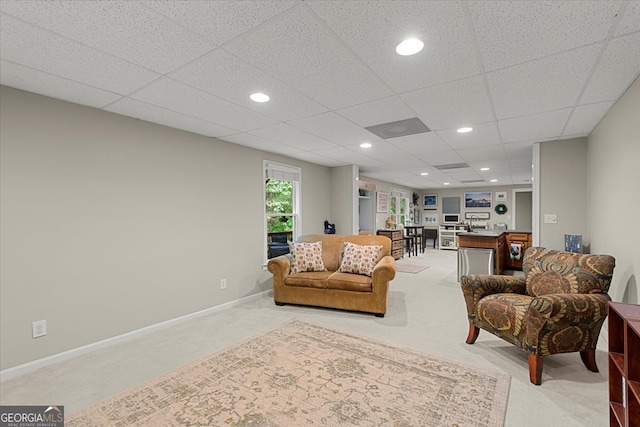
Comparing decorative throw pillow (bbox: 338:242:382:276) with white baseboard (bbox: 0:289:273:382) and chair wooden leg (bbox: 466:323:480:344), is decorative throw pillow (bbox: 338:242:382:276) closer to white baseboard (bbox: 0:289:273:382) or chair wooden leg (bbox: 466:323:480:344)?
chair wooden leg (bbox: 466:323:480:344)

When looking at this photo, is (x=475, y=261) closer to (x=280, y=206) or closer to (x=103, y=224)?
(x=280, y=206)

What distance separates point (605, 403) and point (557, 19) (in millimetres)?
2353

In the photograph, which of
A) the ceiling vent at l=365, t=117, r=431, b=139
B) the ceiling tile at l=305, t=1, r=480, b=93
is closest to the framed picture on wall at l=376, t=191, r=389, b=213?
the ceiling vent at l=365, t=117, r=431, b=139

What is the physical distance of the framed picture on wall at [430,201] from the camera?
1128 cm

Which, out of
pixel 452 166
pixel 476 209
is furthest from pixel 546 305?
pixel 476 209

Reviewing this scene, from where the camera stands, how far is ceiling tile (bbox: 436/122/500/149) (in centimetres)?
343

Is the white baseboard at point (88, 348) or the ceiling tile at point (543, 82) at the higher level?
the ceiling tile at point (543, 82)

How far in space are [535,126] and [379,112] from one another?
1.95 m

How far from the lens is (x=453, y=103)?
264 centimetres

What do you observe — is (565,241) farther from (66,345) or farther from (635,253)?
(66,345)

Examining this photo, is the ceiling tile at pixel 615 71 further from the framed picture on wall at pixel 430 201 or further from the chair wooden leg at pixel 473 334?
the framed picture on wall at pixel 430 201

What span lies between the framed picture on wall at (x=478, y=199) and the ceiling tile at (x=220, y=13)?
1079 cm

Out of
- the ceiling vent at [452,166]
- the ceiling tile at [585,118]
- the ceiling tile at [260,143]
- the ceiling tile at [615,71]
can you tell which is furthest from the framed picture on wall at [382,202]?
the ceiling tile at [615,71]

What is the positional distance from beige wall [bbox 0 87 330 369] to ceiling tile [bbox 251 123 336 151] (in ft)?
2.40
